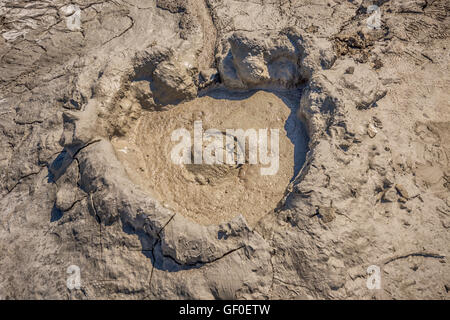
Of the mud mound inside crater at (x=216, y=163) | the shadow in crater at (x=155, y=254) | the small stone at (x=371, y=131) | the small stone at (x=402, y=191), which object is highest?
the small stone at (x=371, y=131)

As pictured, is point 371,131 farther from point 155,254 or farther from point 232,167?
point 155,254

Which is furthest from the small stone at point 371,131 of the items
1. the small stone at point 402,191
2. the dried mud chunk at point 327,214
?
the dried mud chunk at point 327,214

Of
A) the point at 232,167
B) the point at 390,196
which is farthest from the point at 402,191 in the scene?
the point at 232,167

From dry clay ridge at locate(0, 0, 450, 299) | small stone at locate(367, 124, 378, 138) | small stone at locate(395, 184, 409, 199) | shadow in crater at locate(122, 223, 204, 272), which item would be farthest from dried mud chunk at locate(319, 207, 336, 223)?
shadow in crater at locate(122, 223, 204, 272)

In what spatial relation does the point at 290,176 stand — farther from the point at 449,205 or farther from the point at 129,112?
the point at 129,112

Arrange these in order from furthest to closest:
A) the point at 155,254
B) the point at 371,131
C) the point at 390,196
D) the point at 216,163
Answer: the point at 216,163 → the point at 371,131 → the point at 390,196 → the point at 155,254

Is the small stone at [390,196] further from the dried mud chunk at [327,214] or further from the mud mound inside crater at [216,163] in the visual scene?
the mud mound inside crater at [216,163]
